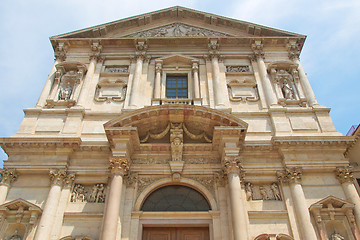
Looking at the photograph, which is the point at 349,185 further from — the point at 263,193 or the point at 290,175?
the point at 263,193

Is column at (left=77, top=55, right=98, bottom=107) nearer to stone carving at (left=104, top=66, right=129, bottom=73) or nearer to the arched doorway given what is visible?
stone carving at (left=104, top=66, right=129, bottom=73)

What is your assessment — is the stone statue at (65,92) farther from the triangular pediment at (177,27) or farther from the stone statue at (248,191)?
the stone statue at (248,191)

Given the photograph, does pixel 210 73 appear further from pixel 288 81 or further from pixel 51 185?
pixel 51 185

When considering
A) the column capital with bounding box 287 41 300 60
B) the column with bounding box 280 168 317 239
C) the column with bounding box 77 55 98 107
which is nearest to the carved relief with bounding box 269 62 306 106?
the column capital with bounding box 287 41 300 60

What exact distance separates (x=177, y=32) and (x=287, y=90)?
24.3ft

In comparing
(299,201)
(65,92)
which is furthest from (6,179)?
(299,201)

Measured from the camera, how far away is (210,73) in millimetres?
15734

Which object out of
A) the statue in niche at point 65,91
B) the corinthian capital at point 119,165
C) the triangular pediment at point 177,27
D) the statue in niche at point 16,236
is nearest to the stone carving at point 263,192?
the corinthian capital at point 119,165

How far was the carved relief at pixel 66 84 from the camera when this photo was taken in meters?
14.3

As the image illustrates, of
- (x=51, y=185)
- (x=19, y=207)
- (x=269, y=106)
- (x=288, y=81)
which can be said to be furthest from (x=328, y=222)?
(x=19, y=207)

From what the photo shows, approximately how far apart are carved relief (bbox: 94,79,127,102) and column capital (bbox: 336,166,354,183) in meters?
9.84

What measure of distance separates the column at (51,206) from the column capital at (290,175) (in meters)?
8.26

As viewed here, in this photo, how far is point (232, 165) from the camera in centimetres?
1087

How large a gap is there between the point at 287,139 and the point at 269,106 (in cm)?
255
